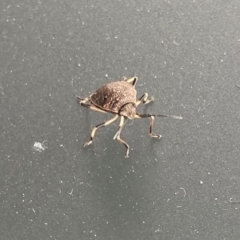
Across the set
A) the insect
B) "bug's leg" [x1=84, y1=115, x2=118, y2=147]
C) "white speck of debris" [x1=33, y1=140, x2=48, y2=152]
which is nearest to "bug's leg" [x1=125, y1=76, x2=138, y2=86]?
the insect

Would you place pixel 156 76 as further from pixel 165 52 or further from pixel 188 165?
pixel 188 165

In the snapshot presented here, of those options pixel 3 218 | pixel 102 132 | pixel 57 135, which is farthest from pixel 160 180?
pixel 3 218

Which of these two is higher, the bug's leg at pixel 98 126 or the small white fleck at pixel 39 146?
the bug's leg at pixel 98 126

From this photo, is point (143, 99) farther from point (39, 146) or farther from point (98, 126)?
point (39, 146)

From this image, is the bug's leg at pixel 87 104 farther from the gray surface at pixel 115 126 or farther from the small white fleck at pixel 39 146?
the small white fleck at pixel 39 146

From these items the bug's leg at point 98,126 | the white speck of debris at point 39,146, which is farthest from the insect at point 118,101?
the white speck of debris at point 39,146

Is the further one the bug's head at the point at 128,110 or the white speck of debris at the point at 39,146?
the white speck of debris at the point at 39,146

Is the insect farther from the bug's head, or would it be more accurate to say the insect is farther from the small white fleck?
the small white fleck

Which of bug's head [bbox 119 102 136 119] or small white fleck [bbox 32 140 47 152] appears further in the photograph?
small white fleck [bbox 32 140 47 152]
